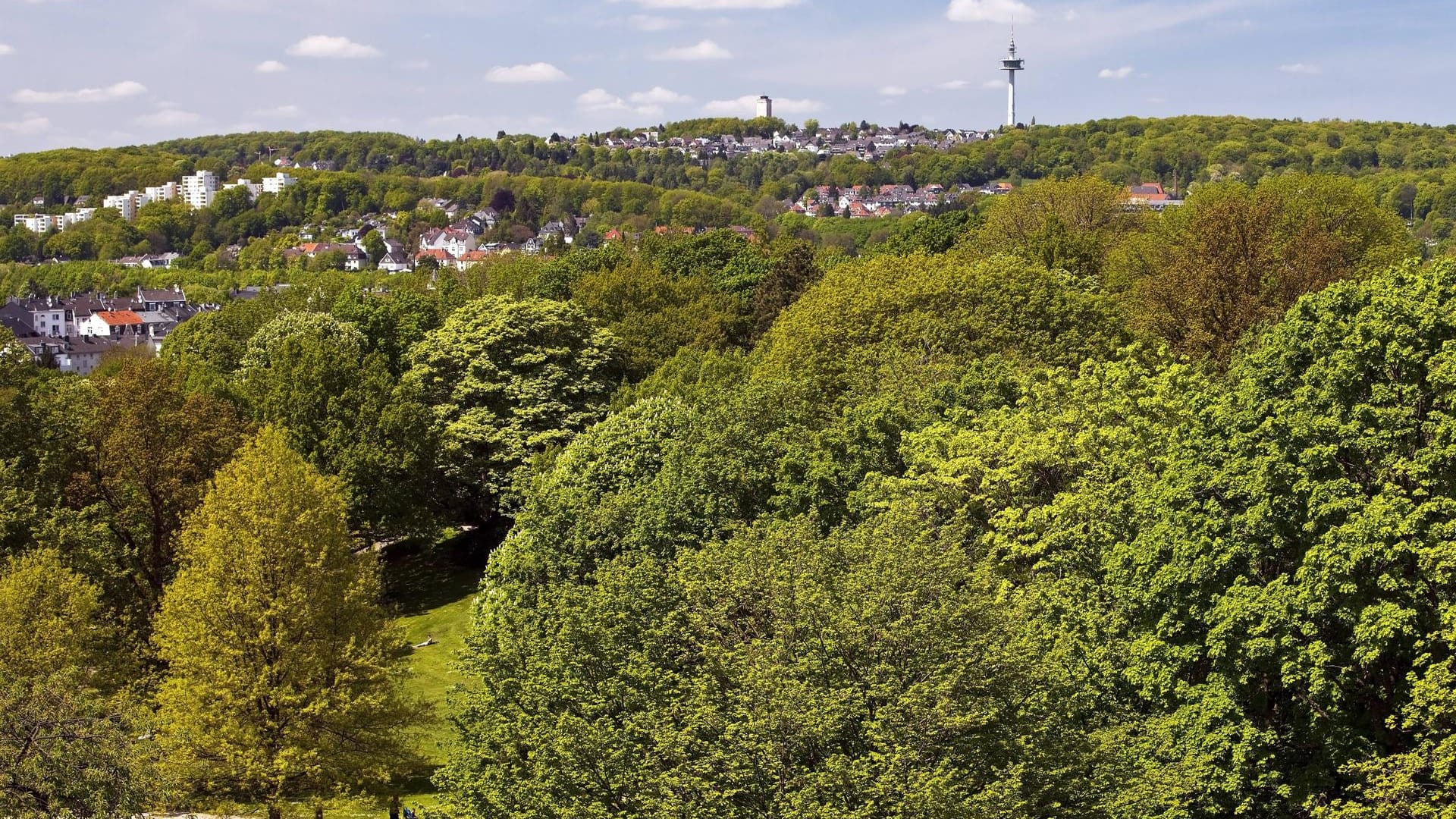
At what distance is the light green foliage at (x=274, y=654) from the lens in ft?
85.3

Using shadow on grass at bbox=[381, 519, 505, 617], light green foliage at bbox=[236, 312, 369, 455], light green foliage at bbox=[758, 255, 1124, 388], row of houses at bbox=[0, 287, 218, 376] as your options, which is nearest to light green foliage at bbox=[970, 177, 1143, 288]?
light green foliage at bbox=[758, 255, 1124, 388]

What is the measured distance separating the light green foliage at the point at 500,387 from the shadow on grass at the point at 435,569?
5.62 ft

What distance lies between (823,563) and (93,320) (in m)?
150

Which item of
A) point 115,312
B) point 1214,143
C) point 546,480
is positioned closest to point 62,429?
point 546,480

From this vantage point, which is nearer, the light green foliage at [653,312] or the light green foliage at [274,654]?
the light green foliage at [274,654]

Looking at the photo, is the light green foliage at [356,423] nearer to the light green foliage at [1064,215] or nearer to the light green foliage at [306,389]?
the light green foliage at [306,389]

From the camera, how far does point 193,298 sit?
155 m

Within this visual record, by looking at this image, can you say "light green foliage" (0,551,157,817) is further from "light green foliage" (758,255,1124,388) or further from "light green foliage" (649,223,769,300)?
"light green foliage" (649,223,769,300)

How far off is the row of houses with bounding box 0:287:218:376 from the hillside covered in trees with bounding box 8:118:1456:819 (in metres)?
94.1

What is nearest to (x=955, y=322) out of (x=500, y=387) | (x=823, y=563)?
(x=500, y=387)

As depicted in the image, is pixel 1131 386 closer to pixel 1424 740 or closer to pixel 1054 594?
pixel 1054 594

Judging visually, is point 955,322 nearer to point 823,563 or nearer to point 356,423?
point 356,423

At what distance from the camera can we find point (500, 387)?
1960 inches

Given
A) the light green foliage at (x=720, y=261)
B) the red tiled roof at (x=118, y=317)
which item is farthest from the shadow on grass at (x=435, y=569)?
the red tiled roof at (x=118, y=317)
